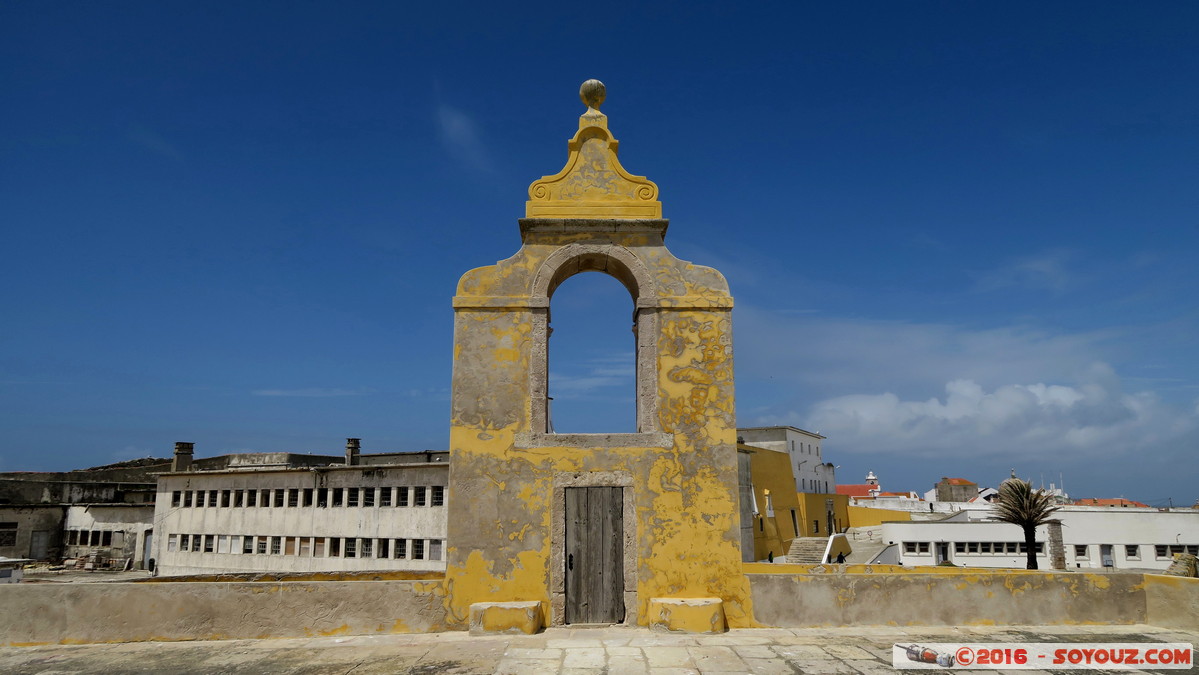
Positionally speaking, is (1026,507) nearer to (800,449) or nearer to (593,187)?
(593,187)

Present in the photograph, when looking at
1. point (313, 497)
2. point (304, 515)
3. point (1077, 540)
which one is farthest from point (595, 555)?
point (1077, 540)

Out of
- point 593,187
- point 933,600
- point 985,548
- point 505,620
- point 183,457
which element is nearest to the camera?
point 505,620

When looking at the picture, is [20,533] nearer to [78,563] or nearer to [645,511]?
[78,563]

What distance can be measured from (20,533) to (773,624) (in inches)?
2058

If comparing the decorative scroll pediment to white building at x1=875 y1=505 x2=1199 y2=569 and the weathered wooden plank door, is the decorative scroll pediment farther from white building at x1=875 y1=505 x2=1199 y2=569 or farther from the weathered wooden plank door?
white building at x1=875 y1=505 x2=1199 y2=569

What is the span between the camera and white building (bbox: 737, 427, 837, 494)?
65.1m

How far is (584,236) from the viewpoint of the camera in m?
9.99

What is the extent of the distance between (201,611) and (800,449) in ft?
209

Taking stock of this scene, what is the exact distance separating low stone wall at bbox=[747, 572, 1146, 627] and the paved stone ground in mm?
174

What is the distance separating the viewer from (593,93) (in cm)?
1055

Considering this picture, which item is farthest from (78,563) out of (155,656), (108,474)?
(155,656)

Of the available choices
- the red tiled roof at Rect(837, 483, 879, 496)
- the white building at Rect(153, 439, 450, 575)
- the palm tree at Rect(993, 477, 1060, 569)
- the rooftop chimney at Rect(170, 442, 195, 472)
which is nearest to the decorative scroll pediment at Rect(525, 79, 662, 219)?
the palm tree at Rect(993, 477, 1060, 569)

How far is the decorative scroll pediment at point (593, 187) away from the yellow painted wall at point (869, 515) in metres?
57.0

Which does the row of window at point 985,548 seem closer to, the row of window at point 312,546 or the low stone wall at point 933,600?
the row of window at point 312,546
